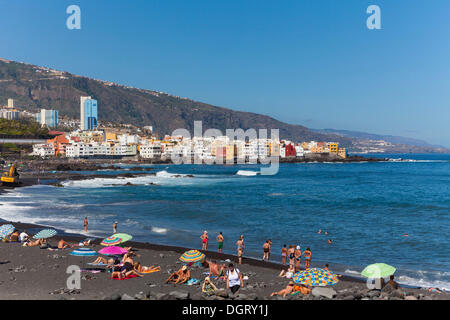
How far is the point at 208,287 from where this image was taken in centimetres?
1039

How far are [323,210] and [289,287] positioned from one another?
23.8m

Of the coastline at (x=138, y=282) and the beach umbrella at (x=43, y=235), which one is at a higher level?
the beach umbrella at (x=43, y=235)

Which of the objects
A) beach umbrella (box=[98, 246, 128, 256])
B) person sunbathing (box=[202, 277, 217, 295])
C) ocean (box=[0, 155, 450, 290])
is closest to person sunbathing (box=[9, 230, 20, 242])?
ocean (box=[0, 155, 450, 290])

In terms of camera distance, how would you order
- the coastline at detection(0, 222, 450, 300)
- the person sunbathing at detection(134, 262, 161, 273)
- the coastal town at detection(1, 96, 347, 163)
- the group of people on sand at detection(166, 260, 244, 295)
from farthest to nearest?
the coastal town at detection(1, 96, 347, 163)
the person sunbathing at detection(134, 262, 161, 273)
the group of people on sand at detection(166, 260, 244, 295)
the coastline at detection(0, 222, 450, 300)

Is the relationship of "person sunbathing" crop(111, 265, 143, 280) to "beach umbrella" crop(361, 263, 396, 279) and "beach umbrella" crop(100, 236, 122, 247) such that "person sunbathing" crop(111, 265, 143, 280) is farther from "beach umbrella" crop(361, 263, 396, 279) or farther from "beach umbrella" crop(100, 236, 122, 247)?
"beach umbrella" crop(361, 263, 396, 279)

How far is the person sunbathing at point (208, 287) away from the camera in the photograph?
992 centimetres

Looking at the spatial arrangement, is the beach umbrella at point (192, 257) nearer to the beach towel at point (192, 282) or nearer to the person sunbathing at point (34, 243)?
the beach towel at point (192, 282)

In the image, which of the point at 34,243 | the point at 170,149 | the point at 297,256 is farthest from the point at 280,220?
the point at 170,149

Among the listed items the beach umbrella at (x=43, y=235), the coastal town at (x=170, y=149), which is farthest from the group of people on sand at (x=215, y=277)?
the coastal town at (x=170, y=149)

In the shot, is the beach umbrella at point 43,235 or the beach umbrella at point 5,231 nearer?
the beach umbrella at point 43,235

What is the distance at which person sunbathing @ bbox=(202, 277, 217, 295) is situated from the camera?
9.92 metres

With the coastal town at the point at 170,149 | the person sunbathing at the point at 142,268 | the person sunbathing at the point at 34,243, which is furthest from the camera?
the coastal town at the point at 170,149

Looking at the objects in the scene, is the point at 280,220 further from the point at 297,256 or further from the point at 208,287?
the point at 208,287

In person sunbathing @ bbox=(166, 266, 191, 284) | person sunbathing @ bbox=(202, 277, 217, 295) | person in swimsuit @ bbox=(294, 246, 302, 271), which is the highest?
person sunbathing @ bbox=(202, 277, 217, 295)
